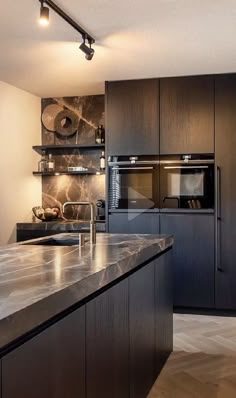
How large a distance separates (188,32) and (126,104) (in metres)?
1.56

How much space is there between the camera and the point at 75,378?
163cm

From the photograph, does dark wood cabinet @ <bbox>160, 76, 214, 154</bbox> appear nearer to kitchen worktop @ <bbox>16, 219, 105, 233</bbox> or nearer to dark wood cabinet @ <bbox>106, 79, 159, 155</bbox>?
dark wood cabinet @ <bbox>106, 79, 159, 155</bbox>

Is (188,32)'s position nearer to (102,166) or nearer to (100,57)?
(100,57)

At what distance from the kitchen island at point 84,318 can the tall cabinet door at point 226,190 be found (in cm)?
150

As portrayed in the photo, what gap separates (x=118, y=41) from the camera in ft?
11.8

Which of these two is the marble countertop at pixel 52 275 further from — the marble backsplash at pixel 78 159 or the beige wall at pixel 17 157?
the marble backsplash at pixel 78 159

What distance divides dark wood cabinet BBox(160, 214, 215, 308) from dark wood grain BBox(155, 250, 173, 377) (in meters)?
1.21

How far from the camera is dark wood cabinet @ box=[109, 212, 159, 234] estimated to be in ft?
15.8

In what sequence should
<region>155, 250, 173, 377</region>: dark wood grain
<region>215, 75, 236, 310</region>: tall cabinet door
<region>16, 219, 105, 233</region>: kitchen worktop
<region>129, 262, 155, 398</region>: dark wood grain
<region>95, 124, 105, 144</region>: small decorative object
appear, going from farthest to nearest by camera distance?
<region>95, 124, 105, 144</region>: small decorative object < <region>16, 219, 105, 233</region>: kitchen worktop < <region>215, 75, 236, 310</region>: tall cabinet door < <region>155, 250, 173, 377</region>: dark wood grain < <region>129, 262, 155, 398</region>: dark wood grain

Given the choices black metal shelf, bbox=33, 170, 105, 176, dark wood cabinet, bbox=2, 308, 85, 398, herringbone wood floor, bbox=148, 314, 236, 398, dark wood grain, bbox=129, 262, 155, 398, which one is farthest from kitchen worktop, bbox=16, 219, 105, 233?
dark wood cabinet, bbox=2, 308, 85, 398

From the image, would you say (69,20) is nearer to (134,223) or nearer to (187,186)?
(187,186)

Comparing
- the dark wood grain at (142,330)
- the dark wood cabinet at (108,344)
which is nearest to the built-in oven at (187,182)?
the dark wood grain at (142,330)

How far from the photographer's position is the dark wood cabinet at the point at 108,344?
1.82 m

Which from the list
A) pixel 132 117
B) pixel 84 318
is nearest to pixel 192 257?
pixel 132 117
